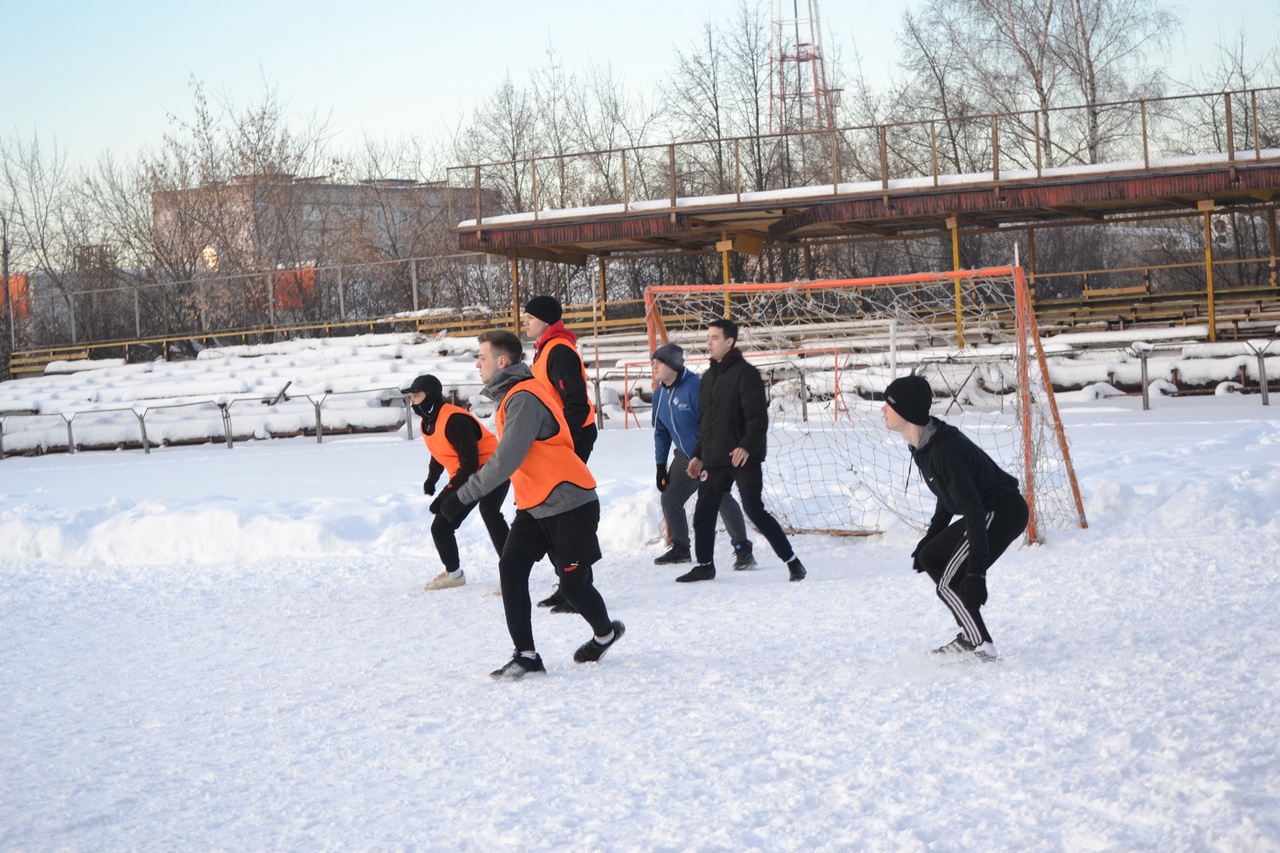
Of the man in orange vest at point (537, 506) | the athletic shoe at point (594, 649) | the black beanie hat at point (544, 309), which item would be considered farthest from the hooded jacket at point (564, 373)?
the athletic shoe at point (594, 649)

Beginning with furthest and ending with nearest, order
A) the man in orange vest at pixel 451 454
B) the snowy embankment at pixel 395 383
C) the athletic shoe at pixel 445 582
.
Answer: the snowy embankment at pixel 395 383, the athletic shoe at pixel 445 582, the man in orange vest at pixel 451 454

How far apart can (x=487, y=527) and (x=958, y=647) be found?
2.85m

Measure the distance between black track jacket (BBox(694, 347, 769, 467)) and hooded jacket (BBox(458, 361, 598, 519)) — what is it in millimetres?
2030

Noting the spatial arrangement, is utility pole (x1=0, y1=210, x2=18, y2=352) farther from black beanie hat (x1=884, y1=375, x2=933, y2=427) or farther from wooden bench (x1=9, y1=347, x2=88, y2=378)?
black beanie hat (x1=884, y1=375, x2=933, y2=427)

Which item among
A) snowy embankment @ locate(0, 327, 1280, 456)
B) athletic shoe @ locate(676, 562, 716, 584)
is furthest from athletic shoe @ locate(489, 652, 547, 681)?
snowy embankment @ locate(0, 327, 1280, 456)

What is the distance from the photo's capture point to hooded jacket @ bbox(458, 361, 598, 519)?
191 inches

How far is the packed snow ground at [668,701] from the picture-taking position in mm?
3346

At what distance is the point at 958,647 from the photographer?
4.89 meters

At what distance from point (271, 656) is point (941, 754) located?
3371 mm

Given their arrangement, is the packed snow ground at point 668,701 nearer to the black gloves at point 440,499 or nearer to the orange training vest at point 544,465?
the black gloves at point 440,499

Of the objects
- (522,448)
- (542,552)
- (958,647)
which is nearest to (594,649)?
(542,552)

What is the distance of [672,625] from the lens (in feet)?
19.7

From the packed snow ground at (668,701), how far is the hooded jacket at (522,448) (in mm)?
761

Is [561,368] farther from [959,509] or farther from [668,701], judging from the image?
[959,509]
